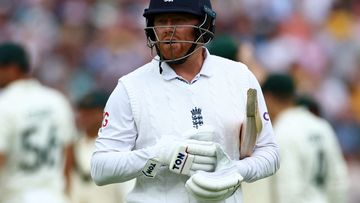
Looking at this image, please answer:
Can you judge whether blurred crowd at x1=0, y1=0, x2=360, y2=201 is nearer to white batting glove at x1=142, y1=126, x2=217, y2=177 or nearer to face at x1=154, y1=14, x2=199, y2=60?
face at x1=154, y1=14, x2=199, y2=60

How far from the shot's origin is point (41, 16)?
56.2ft

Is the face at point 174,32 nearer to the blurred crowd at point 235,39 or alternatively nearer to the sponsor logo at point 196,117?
the sponsor logo at point 196,117

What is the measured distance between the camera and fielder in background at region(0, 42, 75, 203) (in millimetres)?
9008

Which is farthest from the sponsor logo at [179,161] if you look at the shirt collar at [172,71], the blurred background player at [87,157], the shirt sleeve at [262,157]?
the blurred background player at [87,157]

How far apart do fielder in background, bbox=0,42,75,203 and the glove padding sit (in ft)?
13.3

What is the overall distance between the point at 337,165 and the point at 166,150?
4859mm

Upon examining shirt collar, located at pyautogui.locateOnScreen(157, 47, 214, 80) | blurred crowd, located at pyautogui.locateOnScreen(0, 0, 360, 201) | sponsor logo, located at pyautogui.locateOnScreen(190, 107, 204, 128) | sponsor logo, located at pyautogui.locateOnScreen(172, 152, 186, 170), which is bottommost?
blurred crowd, located at pyautogui.locateOnScreen(0, 0, 360, 201)

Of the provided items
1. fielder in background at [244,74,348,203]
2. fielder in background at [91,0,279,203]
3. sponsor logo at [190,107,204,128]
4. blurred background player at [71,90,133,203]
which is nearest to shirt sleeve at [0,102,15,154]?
blurred background player at [71,90,133,203]

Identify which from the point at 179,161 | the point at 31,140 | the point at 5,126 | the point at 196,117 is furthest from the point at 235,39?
the point at 179,161

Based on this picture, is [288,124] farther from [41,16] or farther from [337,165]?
[41,16]

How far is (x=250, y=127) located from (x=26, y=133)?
418 cm

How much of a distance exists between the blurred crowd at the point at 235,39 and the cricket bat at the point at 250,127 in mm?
9130

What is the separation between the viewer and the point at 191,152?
16.4 ft

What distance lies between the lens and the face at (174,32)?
5.23 m
